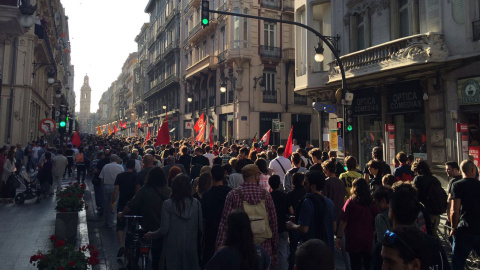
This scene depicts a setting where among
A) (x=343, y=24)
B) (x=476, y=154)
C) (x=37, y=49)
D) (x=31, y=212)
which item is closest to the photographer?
(x=31, y=212)

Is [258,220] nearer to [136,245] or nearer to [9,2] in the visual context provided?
[136,245]

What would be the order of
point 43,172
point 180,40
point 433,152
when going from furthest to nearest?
point 180,40 → point 433,152 → point 43,172

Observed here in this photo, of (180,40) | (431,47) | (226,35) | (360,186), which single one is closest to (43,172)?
(360,186)

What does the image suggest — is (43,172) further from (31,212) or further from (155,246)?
(155,246)

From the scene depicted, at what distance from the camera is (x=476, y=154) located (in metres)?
10.6

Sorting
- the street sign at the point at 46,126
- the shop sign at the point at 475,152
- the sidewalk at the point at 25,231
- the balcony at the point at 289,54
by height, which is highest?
the balcony at the point at 289,54

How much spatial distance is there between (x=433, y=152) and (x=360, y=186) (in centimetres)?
936

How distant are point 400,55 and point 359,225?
9508 millimetres

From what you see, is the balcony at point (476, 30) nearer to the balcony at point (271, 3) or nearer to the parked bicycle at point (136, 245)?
the parked bicycle at point (136, 245)

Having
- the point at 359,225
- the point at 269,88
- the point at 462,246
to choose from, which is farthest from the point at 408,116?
the point at 269,88

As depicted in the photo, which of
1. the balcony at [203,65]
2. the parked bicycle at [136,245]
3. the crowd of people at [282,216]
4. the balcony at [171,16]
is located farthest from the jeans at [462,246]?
the balcony at [171,16]

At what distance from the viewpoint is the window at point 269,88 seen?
28.3m

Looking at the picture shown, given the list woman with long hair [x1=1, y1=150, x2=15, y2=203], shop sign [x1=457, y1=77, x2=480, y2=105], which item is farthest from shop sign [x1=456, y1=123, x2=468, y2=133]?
woman with long hair [x1=1, y1=150, x2=15, y2=203]

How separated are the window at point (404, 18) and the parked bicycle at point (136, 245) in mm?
12692
